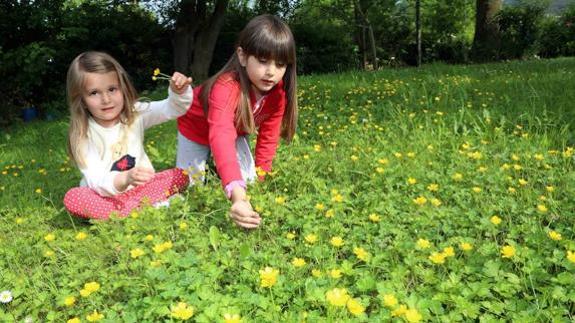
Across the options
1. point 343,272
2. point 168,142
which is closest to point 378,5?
point 168,142

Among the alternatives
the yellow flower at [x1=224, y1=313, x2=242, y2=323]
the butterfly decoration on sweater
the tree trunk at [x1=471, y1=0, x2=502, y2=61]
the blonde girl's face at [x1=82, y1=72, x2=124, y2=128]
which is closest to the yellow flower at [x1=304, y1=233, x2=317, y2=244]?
the yellow flower at [x1=224, y1=313, x2=242, y2=323]

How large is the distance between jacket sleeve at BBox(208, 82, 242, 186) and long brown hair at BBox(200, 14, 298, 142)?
2.3 inches

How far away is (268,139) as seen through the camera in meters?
3.11

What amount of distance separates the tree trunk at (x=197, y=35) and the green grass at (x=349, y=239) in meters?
8.12

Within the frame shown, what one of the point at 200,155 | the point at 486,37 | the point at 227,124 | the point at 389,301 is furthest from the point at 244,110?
the point at 486,37

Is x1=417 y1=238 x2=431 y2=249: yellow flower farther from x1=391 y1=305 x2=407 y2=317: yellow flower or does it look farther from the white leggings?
the white leggings

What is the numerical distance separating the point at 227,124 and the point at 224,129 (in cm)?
5

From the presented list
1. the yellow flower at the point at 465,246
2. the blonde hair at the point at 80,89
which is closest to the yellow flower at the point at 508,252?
the yellow flower at the point at 465,246

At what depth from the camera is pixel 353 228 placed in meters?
2.26

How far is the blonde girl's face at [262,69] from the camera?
95.8 inches

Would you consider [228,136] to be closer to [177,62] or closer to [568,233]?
[568,233]

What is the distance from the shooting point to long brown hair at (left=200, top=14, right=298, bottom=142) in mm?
2367

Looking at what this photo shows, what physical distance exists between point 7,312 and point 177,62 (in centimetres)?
1053

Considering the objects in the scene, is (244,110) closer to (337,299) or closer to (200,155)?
(200,155)
